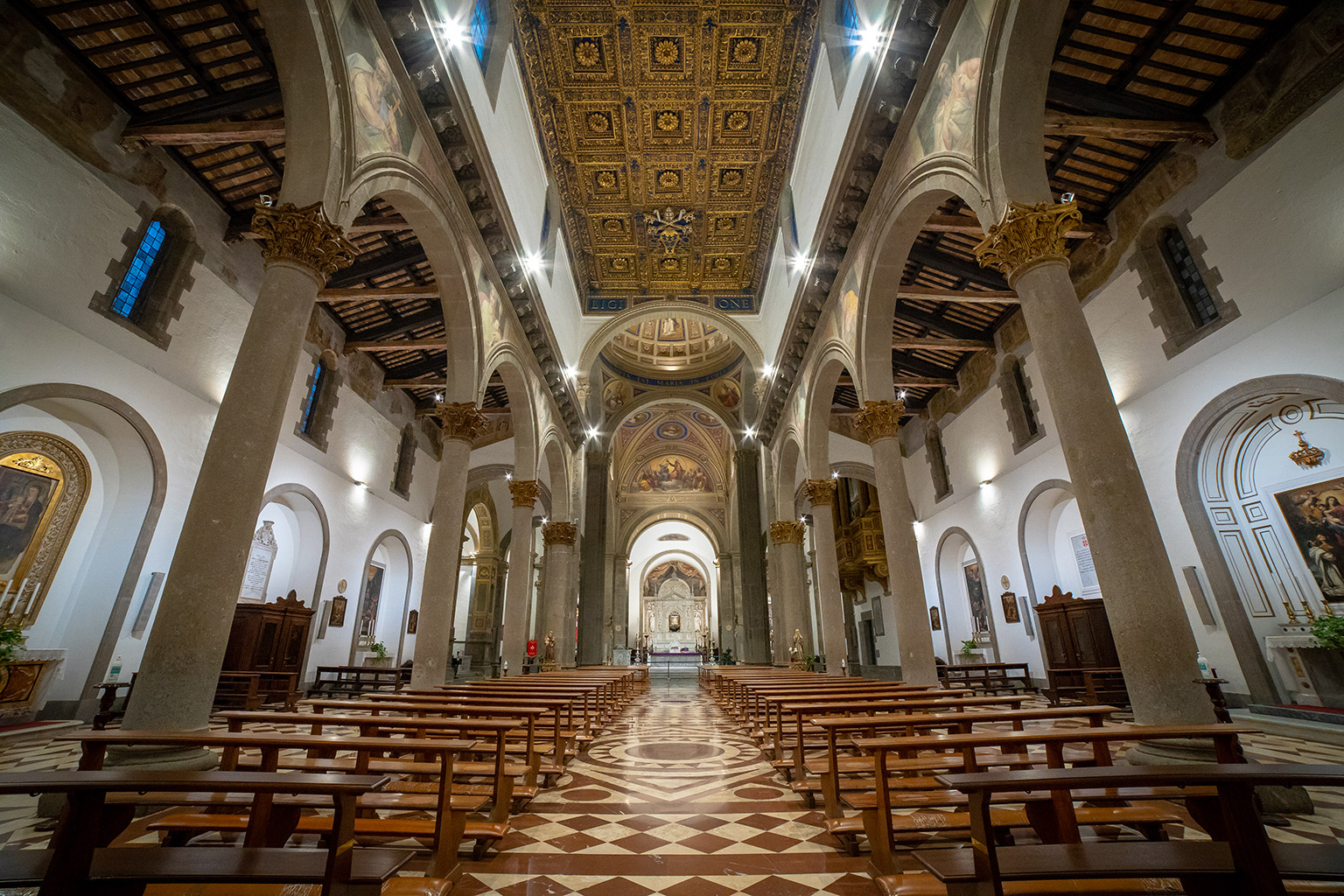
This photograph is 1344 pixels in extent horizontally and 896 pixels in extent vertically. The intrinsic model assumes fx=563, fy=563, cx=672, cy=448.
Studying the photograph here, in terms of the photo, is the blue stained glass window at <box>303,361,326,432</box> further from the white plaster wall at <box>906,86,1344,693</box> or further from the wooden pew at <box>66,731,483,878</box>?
the white plaster wall at <box>906,86,1344,693</box>

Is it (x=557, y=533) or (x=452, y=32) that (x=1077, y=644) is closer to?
(x=557, y=533)

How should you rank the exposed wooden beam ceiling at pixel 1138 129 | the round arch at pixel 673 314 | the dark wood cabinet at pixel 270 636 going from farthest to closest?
the round arch at pixel 673 314, the dark wood cabinet at pixel 270 636, the exposed wooden beam ceiling at pixel 1138 129

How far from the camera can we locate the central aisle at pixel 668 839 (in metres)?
2.82

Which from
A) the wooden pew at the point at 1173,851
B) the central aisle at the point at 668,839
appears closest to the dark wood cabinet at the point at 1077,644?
the central aisle at the point at 668,839

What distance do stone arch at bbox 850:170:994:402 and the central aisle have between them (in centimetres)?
600

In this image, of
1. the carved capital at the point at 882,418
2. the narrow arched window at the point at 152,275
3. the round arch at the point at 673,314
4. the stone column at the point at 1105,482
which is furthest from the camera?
the round arch at the point at 673,314

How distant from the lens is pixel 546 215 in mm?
13086

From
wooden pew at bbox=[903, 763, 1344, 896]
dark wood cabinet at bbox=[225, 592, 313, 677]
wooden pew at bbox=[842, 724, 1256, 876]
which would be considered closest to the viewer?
wooden pew at bbox=[903, 763, 1344, 896]

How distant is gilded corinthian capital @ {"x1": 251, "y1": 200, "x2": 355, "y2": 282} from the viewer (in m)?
5.05

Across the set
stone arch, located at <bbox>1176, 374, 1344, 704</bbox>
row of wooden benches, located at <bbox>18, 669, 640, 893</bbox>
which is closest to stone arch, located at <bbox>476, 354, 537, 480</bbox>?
row of wooden benches, located at <bbox>18, 669, 640, 893</bbox>

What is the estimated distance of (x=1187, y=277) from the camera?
27.9 ft

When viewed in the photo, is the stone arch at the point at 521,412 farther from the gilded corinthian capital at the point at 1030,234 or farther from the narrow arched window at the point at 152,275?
the gilded corinthian capital at the point at 1030,234

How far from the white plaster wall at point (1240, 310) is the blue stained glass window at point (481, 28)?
10.8 metres

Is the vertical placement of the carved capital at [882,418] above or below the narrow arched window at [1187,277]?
below
